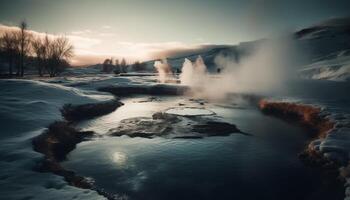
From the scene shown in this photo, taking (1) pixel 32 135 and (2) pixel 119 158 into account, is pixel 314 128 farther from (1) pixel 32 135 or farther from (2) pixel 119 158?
(1) pixel 32 135

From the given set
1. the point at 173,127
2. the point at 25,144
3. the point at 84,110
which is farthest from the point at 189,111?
the point at 25,144

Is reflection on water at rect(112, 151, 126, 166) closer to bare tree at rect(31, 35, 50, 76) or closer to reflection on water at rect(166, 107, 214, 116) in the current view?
reflection on water at rect(166, 107, 214, 116)

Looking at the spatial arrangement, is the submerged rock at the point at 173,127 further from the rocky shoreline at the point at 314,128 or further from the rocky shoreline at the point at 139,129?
the rocky shoreline at the point at 314,128

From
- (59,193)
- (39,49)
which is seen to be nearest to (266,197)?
(59,193)

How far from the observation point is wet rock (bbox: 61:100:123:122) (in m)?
24.6

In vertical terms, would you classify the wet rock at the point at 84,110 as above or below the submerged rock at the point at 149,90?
below

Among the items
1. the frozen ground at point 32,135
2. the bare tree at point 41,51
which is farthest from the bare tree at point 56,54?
the frozen ground at point 32,135

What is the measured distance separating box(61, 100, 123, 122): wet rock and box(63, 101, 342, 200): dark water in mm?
7824

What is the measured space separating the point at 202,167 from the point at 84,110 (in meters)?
17.1

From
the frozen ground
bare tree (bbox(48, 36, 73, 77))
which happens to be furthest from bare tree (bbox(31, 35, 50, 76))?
the frozen ground

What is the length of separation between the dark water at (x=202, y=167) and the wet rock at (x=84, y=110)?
7.82m

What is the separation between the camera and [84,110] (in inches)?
1060

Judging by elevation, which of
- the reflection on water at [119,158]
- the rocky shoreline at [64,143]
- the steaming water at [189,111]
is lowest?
the reflection on water at [119,158]

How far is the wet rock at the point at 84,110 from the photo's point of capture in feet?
80.8
